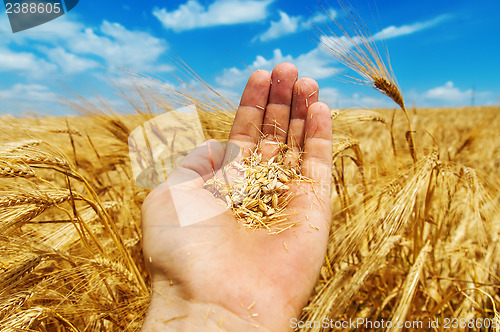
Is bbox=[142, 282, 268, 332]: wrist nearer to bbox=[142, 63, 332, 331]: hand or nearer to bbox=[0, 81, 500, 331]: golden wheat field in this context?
bbox=[142, 63, 332, 331]: hand

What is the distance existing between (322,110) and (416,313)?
145cm

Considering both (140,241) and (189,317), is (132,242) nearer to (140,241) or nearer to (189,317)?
(140,241)

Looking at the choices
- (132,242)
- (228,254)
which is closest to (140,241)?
(132,242)

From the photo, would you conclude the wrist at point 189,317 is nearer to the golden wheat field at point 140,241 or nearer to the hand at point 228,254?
the hand at point 228,254

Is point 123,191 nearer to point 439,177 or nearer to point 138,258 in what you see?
point 138,258

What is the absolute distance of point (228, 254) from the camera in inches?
59.4

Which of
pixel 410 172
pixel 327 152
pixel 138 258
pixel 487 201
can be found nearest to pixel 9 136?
pixel 138 258

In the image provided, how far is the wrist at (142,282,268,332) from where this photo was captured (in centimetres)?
134

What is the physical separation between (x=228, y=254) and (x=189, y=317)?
314 mm

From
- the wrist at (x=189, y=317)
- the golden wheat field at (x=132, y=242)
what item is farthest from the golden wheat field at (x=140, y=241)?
the wrist at (x=189, y=317)

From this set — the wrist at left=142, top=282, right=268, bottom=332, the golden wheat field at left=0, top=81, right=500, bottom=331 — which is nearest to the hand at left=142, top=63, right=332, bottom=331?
the wrist at left=142, top=282, right=268, bottom=332

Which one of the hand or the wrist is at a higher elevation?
the hand

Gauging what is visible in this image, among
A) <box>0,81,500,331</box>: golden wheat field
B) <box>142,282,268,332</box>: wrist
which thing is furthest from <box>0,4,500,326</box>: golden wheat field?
<box>142,282,268,332</box>: wrist

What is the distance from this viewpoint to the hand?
1384 mm
